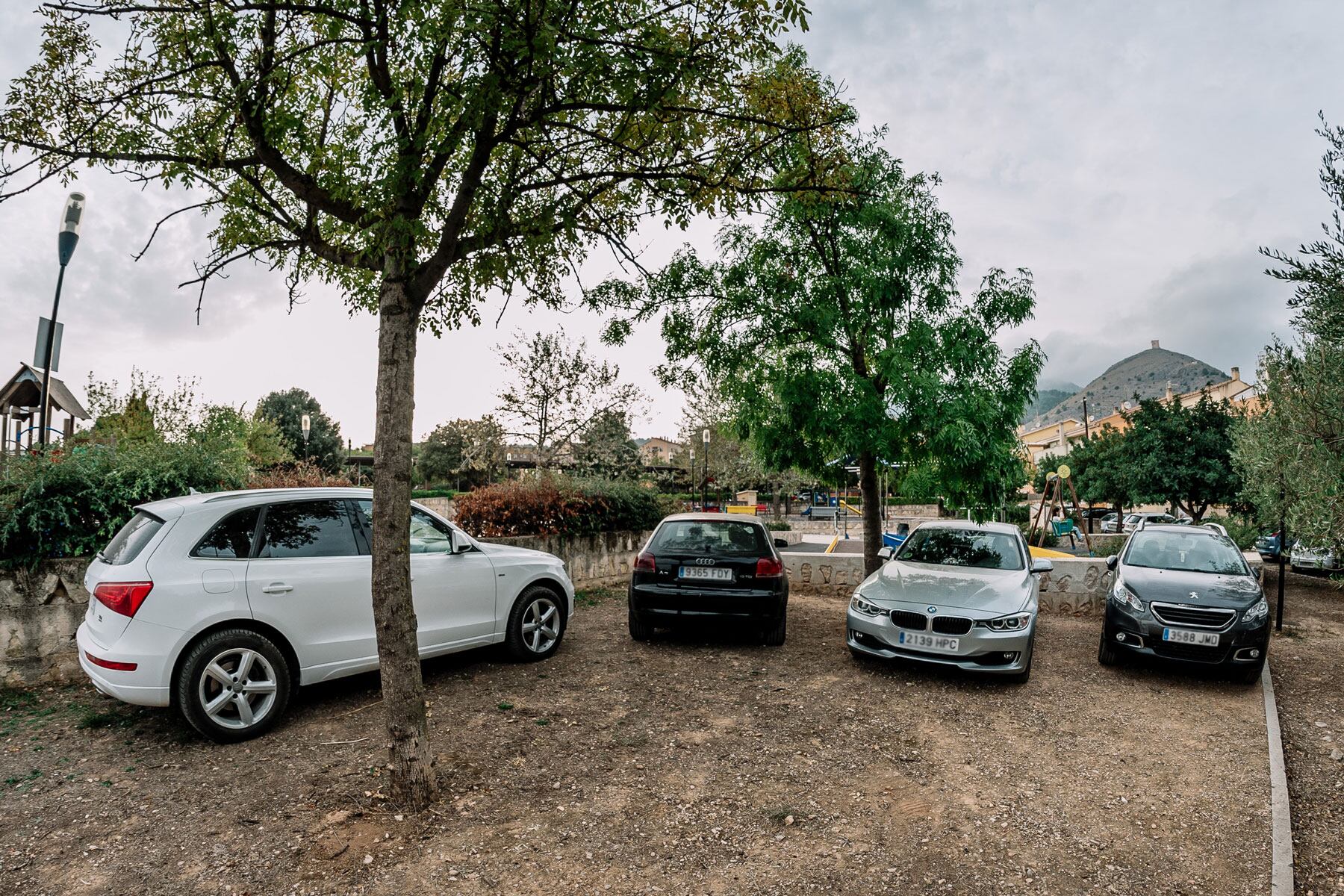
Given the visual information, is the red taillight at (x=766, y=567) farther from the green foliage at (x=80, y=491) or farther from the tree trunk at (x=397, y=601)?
the green foliage at (x=80, y=491)

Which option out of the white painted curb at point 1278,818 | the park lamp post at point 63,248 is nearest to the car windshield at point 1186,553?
the white painted curb at point 1278,818

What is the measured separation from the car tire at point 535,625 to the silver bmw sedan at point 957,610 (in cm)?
291

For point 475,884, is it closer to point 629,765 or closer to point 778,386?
point 629,765

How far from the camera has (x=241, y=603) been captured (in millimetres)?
4695

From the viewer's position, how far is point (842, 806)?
13.3ft

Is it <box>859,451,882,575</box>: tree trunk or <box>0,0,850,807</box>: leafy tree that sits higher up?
<box>0,0,850,807</box>: leafy tree

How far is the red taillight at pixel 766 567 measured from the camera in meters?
7.38

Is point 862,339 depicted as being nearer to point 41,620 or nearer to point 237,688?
point 237,688

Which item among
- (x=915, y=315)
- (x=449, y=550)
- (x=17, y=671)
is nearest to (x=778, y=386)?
(x=915, y=315)

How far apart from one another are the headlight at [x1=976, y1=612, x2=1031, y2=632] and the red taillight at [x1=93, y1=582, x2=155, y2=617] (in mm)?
6391

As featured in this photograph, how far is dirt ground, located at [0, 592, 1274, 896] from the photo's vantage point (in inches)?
132

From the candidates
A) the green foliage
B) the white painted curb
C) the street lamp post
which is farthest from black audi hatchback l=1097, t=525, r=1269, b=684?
the street lamp post

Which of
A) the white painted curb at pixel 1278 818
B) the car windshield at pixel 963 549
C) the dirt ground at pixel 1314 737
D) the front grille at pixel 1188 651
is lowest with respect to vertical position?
the dirt ground at pixel 1314 737

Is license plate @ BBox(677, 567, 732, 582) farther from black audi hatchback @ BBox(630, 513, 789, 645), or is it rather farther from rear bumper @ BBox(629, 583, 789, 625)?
rear bumper @ BBox(629, 583, 789, 625)
